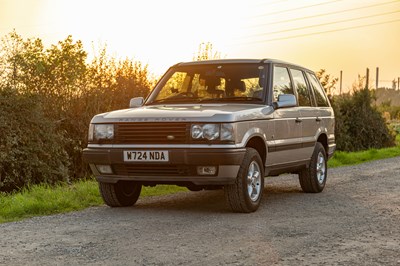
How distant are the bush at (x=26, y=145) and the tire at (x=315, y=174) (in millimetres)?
4343

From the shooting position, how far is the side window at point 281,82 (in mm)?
9844

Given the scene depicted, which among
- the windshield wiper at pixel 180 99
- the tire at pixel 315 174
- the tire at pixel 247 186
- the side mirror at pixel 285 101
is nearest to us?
the tire at pixel 247 186

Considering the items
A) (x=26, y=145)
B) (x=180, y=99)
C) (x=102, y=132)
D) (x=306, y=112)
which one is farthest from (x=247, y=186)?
(x=26, y=145)

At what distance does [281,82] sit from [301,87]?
3.25 ft

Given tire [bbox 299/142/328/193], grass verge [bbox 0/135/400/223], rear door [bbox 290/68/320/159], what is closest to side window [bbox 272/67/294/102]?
rear door [bbox 290/68/320/159]

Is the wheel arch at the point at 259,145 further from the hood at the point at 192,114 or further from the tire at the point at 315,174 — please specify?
the tire at the point at 315,174

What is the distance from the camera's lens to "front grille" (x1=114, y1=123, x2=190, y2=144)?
27.3 ft

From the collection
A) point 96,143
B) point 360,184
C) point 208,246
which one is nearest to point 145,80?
point 360,184

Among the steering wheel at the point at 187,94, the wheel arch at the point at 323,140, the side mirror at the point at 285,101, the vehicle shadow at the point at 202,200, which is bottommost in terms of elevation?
the vehicle shadow at the point at 202,200

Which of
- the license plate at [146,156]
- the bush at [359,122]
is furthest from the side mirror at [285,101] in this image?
the bush at [359,122]

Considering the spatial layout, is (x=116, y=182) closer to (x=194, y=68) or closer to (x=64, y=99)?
(x=194, y=68)

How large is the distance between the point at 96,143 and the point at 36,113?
3844 millimetres

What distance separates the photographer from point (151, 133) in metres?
8.48

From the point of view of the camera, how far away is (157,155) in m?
8.36
